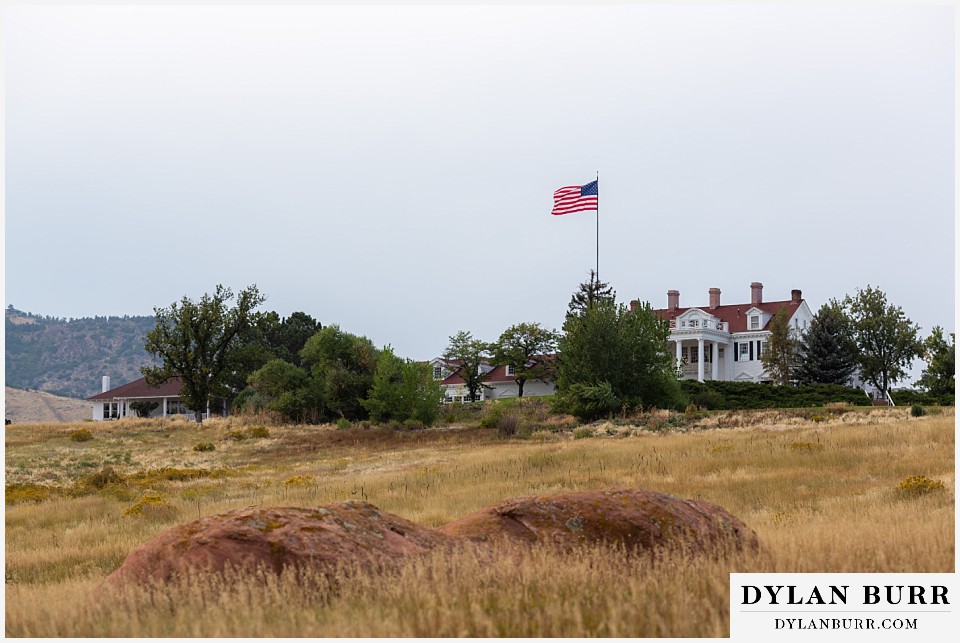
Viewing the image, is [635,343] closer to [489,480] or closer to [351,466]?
[351,466]

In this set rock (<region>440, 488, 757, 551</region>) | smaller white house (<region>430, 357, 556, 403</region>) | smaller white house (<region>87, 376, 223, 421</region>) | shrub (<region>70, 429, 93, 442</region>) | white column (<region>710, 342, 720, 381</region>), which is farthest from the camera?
smaller white house (<region>87, 376, 223, 421</region>)

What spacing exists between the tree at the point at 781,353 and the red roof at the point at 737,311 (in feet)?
16.2

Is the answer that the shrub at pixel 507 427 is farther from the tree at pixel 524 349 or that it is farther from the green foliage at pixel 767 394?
the tree at pixel 524 349

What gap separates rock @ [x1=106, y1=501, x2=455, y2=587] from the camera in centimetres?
778

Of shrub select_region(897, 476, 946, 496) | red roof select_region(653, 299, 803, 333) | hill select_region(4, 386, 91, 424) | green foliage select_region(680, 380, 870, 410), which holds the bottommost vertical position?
hill select_region(4, 386, 91, 424)

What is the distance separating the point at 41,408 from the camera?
139625 mm

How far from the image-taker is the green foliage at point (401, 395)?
178ft

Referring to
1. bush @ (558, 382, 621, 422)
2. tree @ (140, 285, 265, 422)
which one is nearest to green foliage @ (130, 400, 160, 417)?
tree @ (140, 285, 265, 422)

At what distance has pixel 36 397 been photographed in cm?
14488

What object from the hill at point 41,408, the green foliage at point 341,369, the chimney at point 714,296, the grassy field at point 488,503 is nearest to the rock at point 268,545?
the grassy field at point 488,503

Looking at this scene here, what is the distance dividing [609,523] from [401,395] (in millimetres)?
45546

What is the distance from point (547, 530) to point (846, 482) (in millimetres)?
11117

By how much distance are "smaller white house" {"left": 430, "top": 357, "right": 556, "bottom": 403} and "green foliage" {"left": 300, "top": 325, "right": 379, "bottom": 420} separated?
52.9 feet

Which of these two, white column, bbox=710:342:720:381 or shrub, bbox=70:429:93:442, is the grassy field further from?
white column, bbox=710:342:720:381
